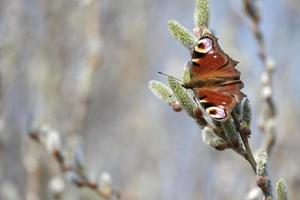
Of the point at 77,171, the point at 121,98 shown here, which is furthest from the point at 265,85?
the point at 121,98

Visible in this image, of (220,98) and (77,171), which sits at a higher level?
(220,98)

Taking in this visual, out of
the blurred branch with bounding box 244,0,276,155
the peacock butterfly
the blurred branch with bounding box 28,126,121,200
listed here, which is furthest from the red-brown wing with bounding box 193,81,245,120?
the blurred branch with bounding box 28,126,121,200

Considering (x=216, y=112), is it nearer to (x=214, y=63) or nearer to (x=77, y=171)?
(x=214, y=63)

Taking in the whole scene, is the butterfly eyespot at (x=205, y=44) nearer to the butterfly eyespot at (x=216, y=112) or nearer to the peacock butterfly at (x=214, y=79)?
the peacock butterfly at (x=214, y=79)

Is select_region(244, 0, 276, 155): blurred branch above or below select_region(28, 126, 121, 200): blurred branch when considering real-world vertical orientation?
above

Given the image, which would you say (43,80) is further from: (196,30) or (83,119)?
(196,30)

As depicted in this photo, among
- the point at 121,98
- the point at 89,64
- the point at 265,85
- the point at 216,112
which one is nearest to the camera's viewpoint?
the point at 216,112

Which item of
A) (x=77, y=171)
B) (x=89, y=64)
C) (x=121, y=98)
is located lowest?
(x=121, y=98)

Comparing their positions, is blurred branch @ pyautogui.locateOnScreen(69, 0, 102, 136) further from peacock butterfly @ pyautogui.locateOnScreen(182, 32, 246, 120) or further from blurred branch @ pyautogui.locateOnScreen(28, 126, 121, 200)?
peacock butterfly @ pyautogui.locateOnScreen(182, 32, 246, 120)
